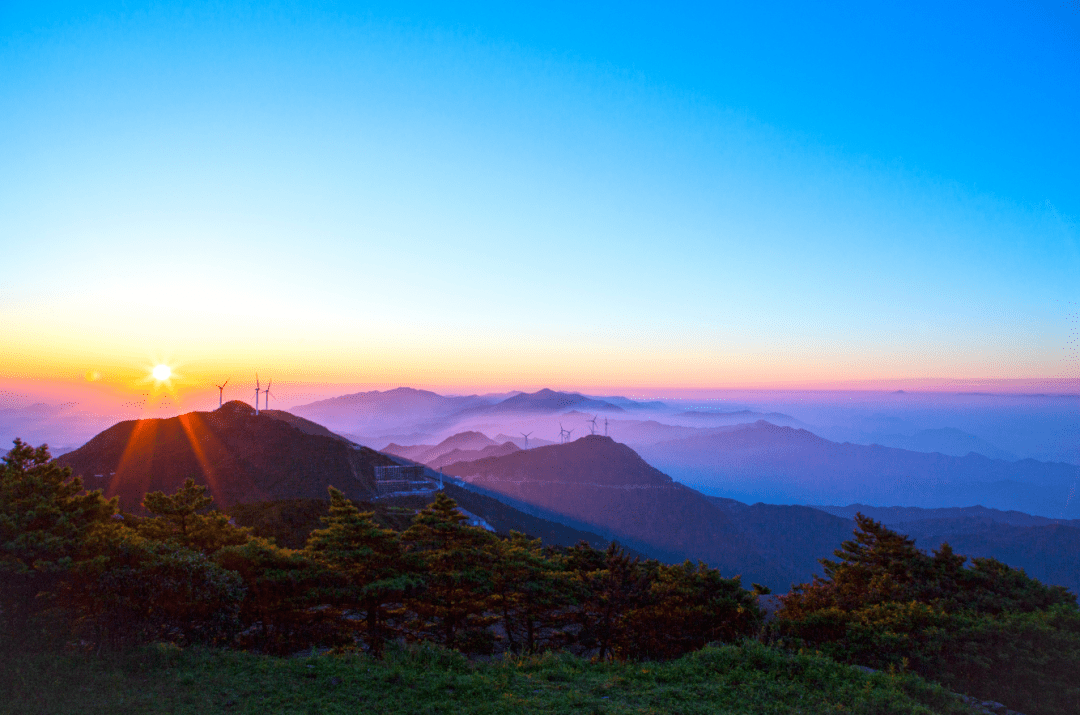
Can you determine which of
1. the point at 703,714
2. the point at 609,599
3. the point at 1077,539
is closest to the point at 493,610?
the point at 609,599

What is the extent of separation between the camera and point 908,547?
2292 centimetres

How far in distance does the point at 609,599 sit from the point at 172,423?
78260mm

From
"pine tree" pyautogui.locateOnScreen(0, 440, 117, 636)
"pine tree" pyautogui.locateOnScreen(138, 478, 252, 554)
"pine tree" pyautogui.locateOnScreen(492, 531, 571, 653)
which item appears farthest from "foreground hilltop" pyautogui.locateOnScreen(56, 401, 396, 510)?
"pine tree" pyautogui.locateOnScreen(0, 440, 117, 636)

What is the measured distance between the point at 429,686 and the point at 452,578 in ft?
24.0

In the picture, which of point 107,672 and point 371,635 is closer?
point 107,672

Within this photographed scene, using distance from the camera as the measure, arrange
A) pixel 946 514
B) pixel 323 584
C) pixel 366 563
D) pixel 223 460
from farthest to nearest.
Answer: pixel 946 514 → pixel 223 460 → pixel 366 563 → pixel 323 584

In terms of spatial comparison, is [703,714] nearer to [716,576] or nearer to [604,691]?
[604,691]

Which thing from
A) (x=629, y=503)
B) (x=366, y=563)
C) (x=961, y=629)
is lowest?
(x=629, y=503)

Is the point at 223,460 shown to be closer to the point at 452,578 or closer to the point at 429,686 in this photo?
the point at 452,578

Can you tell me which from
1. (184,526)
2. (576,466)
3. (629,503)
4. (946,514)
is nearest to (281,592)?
(184,526)

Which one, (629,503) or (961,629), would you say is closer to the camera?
(961,629)

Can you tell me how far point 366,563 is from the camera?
17.7 metres

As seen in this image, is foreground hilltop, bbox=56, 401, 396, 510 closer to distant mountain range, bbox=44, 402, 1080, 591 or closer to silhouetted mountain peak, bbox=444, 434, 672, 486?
distant mountain range, bbox=44, 402, 1080, 591

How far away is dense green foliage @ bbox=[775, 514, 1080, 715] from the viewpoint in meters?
13.4
